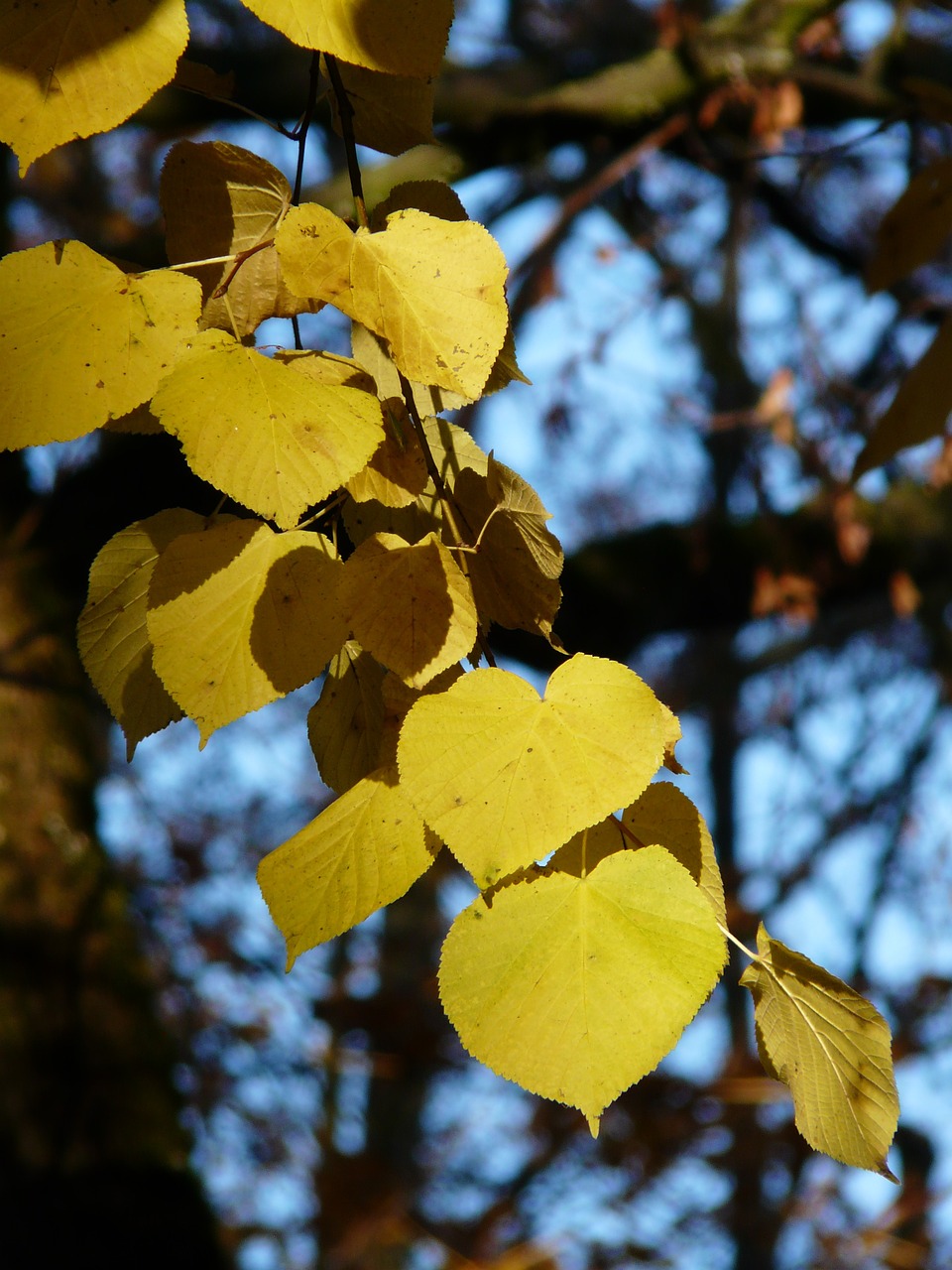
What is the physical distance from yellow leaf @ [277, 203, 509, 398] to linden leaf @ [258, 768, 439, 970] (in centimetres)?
16

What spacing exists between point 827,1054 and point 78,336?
389mm

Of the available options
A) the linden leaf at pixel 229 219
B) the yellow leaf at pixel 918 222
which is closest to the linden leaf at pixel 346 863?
the linden leaf at pixel 229 219

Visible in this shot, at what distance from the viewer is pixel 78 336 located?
0.39 meters

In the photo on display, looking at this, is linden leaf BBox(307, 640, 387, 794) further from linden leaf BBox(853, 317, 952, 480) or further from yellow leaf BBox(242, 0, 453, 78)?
linden leaf BBox(853, 317, 952, 480)

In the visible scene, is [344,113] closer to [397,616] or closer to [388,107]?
[388,107]

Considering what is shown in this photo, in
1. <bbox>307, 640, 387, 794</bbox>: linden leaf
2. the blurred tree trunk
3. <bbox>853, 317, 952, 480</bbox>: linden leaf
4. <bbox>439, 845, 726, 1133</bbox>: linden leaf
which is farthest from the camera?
the blurred tree trunk

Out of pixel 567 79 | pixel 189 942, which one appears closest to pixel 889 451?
pixel 567 79

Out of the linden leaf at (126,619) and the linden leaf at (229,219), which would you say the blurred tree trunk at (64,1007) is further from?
the linden leaf at (229,219)

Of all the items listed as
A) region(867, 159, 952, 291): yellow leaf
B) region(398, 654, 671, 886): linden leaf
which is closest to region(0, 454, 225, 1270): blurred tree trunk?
region(398, 654, 671, 886): linden leaf

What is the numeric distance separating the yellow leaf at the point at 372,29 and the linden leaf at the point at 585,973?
314 millimetres

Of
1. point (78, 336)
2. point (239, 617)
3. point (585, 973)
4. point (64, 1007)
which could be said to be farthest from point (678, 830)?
point (64, 1007)

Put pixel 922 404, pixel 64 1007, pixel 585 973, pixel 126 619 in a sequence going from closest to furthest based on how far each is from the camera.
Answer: pixel 585 973, pixel 126 619, pixel 922 404, pixel 64 1007

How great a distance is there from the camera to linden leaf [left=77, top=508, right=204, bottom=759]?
467 mm

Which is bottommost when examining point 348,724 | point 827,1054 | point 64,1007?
point 64,1007
